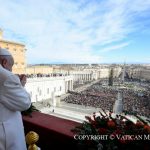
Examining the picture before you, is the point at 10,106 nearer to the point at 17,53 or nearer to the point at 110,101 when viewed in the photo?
the point at 110,101

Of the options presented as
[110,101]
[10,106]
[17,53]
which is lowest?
[110,101]

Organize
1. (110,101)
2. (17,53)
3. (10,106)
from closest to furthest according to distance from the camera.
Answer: (10,106)
(110,101)
(17,53)

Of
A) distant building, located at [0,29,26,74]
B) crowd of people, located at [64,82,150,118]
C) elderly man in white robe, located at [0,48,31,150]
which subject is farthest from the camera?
distant building, located at [0,29,26,74]

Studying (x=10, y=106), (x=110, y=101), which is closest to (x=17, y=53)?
(x=110, y=101)

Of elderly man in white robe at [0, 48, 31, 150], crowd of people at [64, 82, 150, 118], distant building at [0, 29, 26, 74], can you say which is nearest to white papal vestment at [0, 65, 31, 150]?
elderly man in white robe at [0, 48, 31, 150]

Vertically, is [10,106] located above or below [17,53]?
below

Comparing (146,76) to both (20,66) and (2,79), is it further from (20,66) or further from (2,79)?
(2,79)

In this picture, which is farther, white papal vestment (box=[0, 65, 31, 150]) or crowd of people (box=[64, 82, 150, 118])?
crowd of people (box=[64, 82, 150, 118])

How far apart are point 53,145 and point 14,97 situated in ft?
3.59

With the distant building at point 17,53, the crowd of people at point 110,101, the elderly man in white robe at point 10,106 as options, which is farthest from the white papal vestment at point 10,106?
the distant building at point 17,53

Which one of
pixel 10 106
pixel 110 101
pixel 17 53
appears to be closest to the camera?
pixel 10 106

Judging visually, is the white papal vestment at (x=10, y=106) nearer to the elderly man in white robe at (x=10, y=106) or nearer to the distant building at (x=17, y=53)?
the elderly man in white robe at (x=10, y=106)

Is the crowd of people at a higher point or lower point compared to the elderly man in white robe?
lower

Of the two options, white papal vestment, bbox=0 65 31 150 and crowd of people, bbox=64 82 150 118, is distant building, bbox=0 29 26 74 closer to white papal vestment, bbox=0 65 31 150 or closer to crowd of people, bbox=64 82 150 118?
crowd of people, bbox=64 82 150 118
